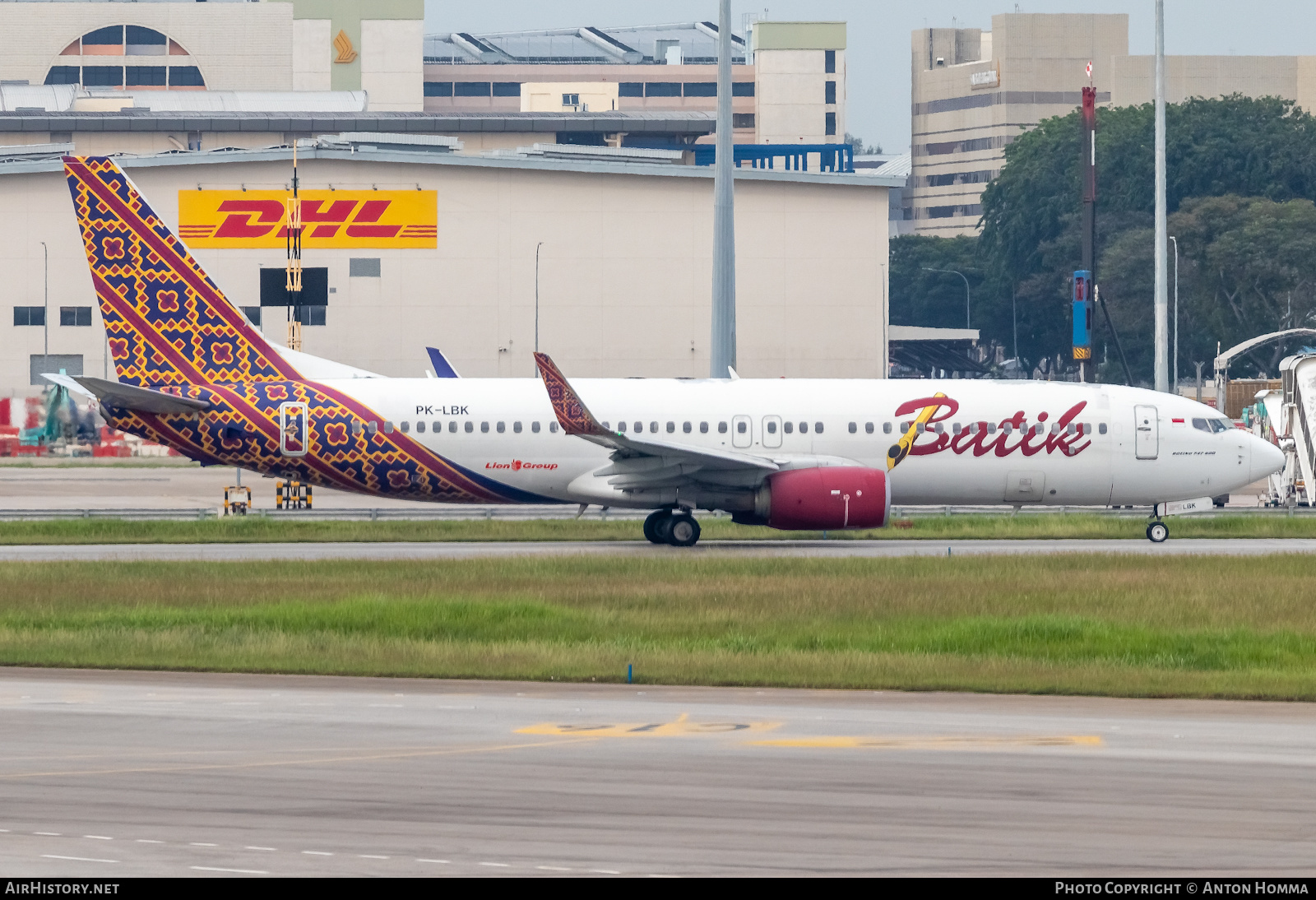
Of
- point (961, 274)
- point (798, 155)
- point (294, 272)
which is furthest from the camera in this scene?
point (961, 274)

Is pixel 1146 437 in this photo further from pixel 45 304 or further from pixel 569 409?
pixel 45 304

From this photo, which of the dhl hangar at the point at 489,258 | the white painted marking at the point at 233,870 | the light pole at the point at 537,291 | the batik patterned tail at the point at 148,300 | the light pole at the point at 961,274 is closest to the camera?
the white painted marking at the point at 233,870

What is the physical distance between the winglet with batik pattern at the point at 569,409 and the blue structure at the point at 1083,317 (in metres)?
38.2

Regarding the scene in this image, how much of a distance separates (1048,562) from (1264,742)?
16635mm

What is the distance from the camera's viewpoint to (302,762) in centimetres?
1532

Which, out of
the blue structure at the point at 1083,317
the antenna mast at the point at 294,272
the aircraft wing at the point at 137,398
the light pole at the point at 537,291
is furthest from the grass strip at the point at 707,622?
the light pole at the point at 537,291

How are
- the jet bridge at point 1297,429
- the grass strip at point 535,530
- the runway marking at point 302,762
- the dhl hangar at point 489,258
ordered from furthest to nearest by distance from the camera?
the dhl hangar at point 489,258
the jet bridge at point 1297,429
the grass strip at point 535,530
the runway marking at point 302,762

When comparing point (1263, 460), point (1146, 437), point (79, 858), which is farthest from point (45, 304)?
point (79, 858)

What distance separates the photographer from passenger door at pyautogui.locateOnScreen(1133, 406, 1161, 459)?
38.5m

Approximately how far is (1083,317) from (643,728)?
55.9 metres

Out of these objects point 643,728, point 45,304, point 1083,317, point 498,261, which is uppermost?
point 498,261

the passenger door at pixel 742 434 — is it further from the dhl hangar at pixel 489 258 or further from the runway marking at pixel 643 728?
the dhl hangar at pixel 489 258

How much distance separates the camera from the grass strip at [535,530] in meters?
39.9
